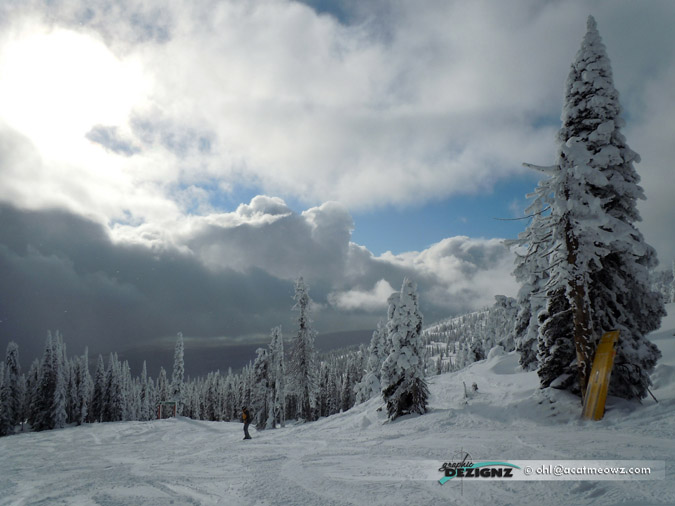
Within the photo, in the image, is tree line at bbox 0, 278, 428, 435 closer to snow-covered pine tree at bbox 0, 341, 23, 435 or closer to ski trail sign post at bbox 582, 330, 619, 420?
snow-covered pine tree at bbox 0, 341, 23, 435

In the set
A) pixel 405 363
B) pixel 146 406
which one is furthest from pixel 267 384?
pixel 146 406

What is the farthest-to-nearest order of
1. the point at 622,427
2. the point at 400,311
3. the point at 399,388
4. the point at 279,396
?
the point at 279,396
the point at 400,311
the point at 399,388
the point at 622,427

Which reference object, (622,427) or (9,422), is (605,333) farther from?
(9,422)

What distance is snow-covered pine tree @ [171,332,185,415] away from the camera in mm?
58219

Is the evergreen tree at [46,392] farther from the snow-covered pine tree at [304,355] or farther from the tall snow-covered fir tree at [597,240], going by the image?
the tall snow-covered fir tree at [597,240]

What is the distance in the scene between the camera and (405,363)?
20.3 meters

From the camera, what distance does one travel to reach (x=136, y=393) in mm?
104188

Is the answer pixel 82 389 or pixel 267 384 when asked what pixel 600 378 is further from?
pixel 82 389

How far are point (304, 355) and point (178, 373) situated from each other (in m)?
29.8

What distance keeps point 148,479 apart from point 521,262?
15281 millimetres

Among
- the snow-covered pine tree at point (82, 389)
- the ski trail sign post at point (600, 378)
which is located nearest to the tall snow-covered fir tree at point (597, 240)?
the ski trail sign post at point (600, 378)

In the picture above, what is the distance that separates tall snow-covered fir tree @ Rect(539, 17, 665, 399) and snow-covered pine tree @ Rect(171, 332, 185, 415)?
57.1 metres

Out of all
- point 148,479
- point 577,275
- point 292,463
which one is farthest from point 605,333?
point 148,479

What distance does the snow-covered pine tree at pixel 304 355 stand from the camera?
39800 mm
